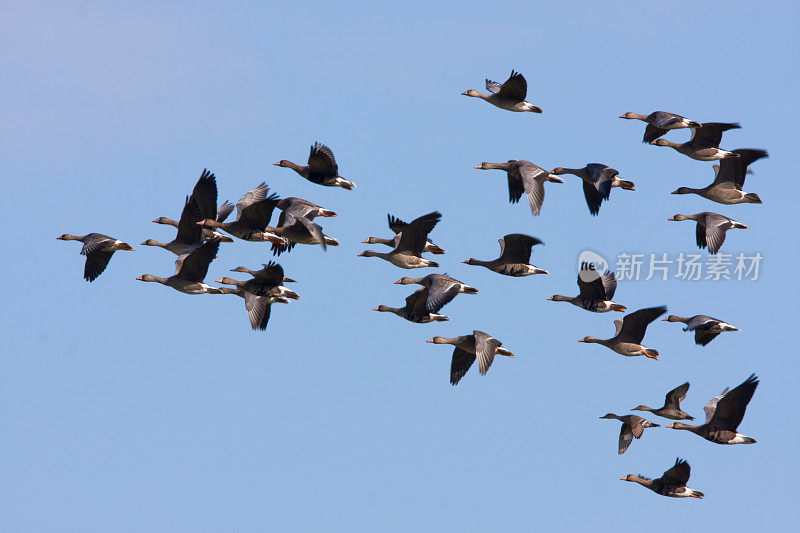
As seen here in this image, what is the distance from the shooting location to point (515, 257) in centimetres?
3409

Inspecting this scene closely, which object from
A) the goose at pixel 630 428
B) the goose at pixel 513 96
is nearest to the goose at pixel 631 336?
the goose at pixel 630 428

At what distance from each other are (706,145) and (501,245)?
678cm

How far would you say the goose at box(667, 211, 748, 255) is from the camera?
35281mm

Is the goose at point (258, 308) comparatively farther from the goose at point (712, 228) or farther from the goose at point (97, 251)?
the goose at point (712, 228)

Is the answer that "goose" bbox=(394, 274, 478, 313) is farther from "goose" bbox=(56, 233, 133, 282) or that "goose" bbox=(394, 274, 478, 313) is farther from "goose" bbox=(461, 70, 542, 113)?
"goose" bbox=(56, 233, 133, 282)

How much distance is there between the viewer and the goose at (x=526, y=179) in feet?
107

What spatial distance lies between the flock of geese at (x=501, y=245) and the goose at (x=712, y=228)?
27 mm

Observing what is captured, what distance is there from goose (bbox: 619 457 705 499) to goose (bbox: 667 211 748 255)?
5955mm

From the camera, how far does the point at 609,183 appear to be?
3450 cm

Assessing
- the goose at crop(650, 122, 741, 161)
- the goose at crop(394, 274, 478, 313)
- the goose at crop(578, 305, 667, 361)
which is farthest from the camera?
the goose at crop(650, 122, 741, 161)

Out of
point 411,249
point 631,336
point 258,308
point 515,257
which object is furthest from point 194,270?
point 631,336

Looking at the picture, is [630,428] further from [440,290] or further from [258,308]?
[258,308]

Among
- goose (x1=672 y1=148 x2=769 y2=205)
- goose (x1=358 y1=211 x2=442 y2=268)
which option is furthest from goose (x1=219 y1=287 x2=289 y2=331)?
goose (x1=672 y1=148 x2=769 y2=205)

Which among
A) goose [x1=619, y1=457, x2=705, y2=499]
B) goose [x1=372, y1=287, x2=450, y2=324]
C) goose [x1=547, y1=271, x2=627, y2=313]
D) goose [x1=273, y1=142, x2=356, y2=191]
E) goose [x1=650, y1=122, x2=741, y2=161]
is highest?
goose [x1=650, y1=122, x2=741, y2=161]
